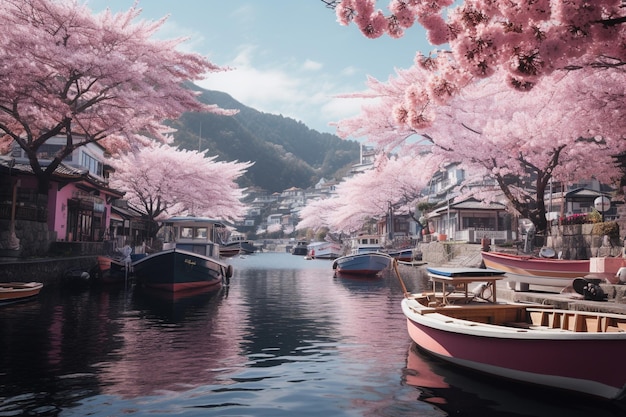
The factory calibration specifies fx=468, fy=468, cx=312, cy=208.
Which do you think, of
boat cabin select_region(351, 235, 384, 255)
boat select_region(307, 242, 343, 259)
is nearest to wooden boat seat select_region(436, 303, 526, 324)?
boat cabin select_region(351, 235, 384, 255)

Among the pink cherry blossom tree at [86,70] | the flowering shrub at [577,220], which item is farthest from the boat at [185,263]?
the flowering shrub at [577,220]

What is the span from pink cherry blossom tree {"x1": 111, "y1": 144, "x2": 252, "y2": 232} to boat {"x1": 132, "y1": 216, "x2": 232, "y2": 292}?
16.9 meters

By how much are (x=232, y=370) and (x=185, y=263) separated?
13.4m

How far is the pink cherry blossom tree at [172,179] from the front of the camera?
4184cm

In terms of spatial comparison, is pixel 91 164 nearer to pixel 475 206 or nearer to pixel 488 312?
pixel 475 206

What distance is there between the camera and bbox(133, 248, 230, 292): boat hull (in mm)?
20812

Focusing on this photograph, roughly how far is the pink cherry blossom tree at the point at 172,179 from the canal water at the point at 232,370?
27892mm

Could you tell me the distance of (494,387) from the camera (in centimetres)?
Result: 748

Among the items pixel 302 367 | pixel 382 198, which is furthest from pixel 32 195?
pixel 382 198

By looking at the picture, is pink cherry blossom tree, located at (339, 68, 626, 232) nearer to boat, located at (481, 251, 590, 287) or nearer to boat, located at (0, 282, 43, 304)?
boat, located at (481, 251, 590, 287)

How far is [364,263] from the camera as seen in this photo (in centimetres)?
3350

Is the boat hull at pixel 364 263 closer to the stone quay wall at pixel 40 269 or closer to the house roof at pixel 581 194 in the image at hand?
the stone quay wall at pixel 40 269

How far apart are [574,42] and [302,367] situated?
712cm

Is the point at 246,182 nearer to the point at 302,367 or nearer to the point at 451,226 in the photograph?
the point at 451,226
